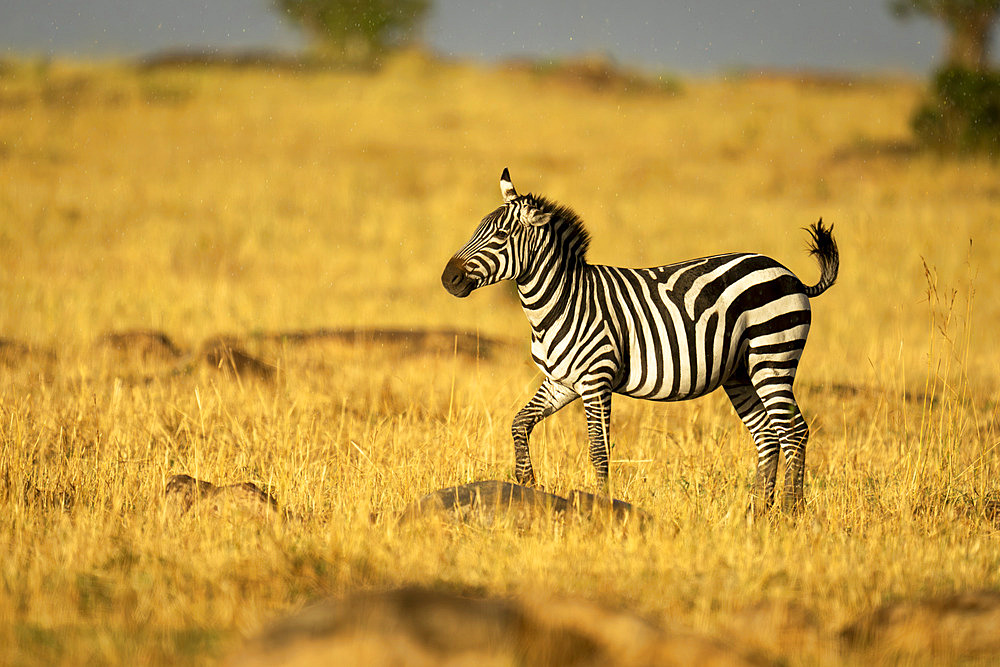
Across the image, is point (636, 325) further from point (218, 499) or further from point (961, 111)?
point (961, 111)

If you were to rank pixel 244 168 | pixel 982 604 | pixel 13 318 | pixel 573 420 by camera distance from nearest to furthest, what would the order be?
pixel 982 604 < pixel 573 420 < pixel 13 318 < pixel 244 168

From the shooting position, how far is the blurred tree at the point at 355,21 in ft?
174

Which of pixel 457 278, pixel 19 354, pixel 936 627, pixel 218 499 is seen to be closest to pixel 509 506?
pixel 457 278

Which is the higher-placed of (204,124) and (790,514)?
(204,124)

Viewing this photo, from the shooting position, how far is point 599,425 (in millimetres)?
7059

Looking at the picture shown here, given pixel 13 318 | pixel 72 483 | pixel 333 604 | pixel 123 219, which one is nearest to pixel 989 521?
pixel 333 604

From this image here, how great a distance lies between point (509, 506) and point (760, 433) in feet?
7.42

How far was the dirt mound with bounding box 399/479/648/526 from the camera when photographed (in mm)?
6348

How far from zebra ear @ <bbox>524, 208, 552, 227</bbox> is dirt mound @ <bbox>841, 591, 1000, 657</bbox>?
10.9 ft

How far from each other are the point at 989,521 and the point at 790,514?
1315 millimetres

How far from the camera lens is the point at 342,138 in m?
31.0

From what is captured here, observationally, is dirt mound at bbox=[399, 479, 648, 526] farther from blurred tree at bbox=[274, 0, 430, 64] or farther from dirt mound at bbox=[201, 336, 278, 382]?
blurred tree at bbox=[274, 0, 430, 64]

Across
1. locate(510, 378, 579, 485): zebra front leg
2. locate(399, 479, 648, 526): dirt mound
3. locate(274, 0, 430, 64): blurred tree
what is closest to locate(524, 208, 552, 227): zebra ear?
locate(510, 378, 579, 485): zebra front leg

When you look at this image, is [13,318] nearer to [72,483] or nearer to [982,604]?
[72,483]
